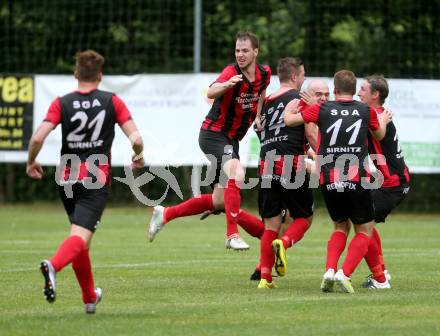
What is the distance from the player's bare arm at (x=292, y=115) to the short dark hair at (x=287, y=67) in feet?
1.28

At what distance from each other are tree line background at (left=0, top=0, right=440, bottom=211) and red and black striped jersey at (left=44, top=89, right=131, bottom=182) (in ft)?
52.3

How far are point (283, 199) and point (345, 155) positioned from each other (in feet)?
3.90

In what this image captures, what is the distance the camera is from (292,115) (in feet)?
30.9

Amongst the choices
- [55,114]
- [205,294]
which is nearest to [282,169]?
[205,294]

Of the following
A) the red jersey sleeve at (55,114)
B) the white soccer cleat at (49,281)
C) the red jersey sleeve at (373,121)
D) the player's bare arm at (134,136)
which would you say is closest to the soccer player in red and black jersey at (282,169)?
the red jersey sleeve at (373,121)

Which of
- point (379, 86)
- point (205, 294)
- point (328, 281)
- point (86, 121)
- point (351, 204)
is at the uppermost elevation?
point (86, 121)

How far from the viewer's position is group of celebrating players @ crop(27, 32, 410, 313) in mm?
7859

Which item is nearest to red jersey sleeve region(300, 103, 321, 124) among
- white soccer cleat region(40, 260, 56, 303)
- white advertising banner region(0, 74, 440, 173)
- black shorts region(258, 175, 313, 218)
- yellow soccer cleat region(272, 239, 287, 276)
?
black shorts region(258, 175, 313, 218)

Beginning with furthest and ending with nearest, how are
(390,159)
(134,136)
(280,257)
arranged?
1. (390,159)
2. (280,257)
3. (134,136)

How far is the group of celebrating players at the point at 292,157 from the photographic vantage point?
7.86 metres

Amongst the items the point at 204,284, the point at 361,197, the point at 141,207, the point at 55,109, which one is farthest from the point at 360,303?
the point at 141,207

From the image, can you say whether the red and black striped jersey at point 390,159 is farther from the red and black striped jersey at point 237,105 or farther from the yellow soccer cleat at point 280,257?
the yellow soccer cleat at point 280,257

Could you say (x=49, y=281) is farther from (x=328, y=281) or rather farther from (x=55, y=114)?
(x=328, y=281)

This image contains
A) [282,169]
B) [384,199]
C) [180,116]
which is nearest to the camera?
[282,169]
